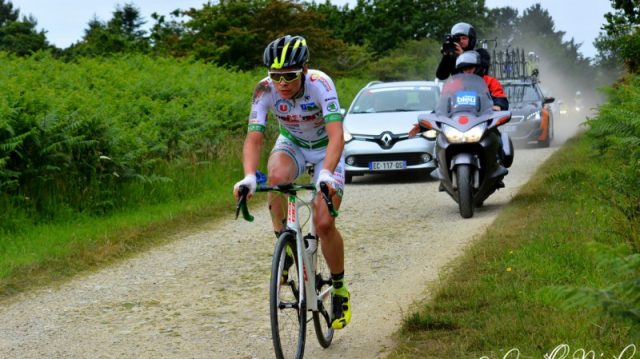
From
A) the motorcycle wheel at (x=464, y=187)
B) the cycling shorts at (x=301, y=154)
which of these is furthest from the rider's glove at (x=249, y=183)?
the motorcycle wheel at (x=464, y=187)

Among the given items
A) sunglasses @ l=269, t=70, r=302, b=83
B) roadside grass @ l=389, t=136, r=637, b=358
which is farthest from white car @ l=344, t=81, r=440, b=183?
sunglasses @ l=269, t=70, r=302, b=83

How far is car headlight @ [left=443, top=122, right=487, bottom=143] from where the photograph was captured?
11.5 meters

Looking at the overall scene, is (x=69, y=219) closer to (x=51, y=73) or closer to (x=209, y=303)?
(x=209, y=303)

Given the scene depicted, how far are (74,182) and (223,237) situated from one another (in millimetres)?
2401

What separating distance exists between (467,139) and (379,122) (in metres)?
5.13

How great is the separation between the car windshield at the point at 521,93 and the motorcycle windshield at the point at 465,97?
42.6ft

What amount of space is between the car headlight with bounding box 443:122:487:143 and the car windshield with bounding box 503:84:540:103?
13499mm

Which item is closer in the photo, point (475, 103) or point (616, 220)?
point (616, 220)

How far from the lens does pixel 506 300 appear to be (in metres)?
6.62

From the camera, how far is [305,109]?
6168mm

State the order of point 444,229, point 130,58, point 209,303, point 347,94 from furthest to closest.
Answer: point 347,94, point 130,58, point 444,229, point 209,303

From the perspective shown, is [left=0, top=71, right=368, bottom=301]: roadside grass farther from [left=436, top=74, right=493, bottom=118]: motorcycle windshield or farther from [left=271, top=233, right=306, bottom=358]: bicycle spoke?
[left=271, top=233, right=306, bottom=358]: bicycle spoke

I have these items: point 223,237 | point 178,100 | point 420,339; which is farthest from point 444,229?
point 178,100

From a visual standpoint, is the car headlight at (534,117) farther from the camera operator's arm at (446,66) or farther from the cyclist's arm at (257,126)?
the cyclist's arm at (257,126)
